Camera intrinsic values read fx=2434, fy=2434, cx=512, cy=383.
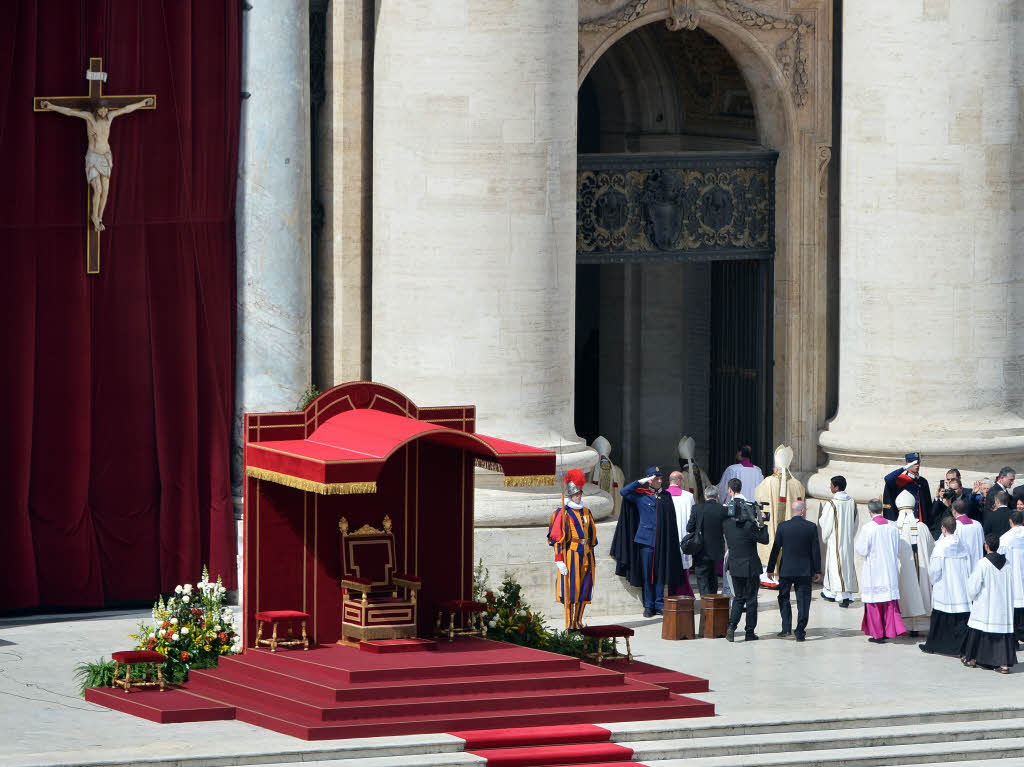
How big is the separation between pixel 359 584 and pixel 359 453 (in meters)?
1.28

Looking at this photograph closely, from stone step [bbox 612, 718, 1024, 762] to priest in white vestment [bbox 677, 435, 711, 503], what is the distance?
9316 mm

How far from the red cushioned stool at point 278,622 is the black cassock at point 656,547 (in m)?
5.70

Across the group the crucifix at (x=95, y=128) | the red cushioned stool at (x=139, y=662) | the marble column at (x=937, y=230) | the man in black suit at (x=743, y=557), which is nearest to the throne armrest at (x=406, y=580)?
the red cushioned stool at (x=139, y=662)

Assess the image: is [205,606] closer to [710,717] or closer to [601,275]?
→ [710,717]

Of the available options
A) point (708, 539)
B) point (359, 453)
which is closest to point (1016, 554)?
point (708, 539)

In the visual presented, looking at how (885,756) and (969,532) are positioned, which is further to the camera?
(969,532)

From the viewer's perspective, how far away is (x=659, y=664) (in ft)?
78.1

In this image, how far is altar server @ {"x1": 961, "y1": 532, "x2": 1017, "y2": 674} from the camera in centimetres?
2356

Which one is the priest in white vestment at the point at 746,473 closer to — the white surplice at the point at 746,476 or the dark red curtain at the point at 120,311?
the white surplice at the point at 746,476

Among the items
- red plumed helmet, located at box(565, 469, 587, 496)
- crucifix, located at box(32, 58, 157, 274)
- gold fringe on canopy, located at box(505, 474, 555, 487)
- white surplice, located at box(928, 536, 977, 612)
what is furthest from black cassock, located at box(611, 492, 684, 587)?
crucifix, located at box(32, 58, 157, 274)

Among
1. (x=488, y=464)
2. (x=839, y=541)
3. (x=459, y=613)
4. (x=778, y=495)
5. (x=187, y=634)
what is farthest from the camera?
(x=778, y=495)

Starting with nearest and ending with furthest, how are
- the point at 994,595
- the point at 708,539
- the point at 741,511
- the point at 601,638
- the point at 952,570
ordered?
the point at 601,638 → the point at 994,595 → the point at 952,570 → the point at 741,511 → the point at 708,539

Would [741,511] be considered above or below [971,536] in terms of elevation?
above

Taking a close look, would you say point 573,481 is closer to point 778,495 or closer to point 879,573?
point 879,573
